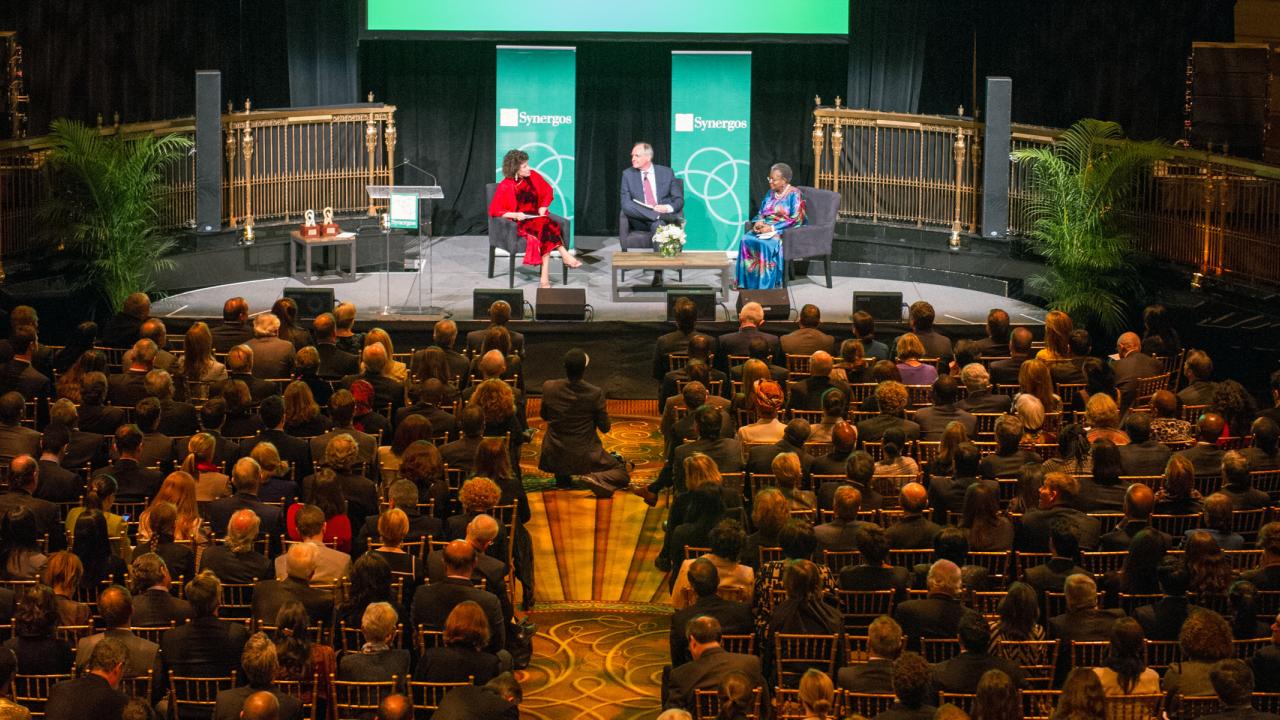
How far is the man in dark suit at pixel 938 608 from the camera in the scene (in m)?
6.95

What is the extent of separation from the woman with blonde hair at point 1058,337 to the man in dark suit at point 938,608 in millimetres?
4116

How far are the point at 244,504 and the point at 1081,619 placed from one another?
3874mm

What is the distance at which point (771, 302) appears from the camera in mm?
13453

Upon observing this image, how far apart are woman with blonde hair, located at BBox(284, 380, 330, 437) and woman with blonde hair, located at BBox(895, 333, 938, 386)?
12.3 feet

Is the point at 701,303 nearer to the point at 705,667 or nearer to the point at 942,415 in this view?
the point at 942,415

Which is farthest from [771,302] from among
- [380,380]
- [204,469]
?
[204,469]

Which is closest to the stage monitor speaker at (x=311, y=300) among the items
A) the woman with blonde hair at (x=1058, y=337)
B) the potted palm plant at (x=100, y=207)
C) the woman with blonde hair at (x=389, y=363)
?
the potted palm plant at (x=100, y=207)

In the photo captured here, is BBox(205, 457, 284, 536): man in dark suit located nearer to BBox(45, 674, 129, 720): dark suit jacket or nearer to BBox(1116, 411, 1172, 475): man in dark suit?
BBox(45, 674, 129, 720): dark suit jacket

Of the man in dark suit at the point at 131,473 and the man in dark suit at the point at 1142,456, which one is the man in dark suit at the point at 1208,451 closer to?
the man in dark suit at the point at 1142,456

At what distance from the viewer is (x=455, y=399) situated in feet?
33.5

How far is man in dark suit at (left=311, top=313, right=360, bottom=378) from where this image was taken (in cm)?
1074

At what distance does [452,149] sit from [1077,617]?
1290 centimetres

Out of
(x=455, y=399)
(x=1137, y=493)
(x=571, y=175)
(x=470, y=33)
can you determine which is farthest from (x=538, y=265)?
(x=1137, y=493)

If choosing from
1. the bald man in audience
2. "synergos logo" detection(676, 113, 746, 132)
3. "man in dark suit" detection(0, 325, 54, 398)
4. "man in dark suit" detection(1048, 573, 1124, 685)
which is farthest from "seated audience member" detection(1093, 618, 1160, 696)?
"synergos logo" detection(676, 113, 746, 132)
